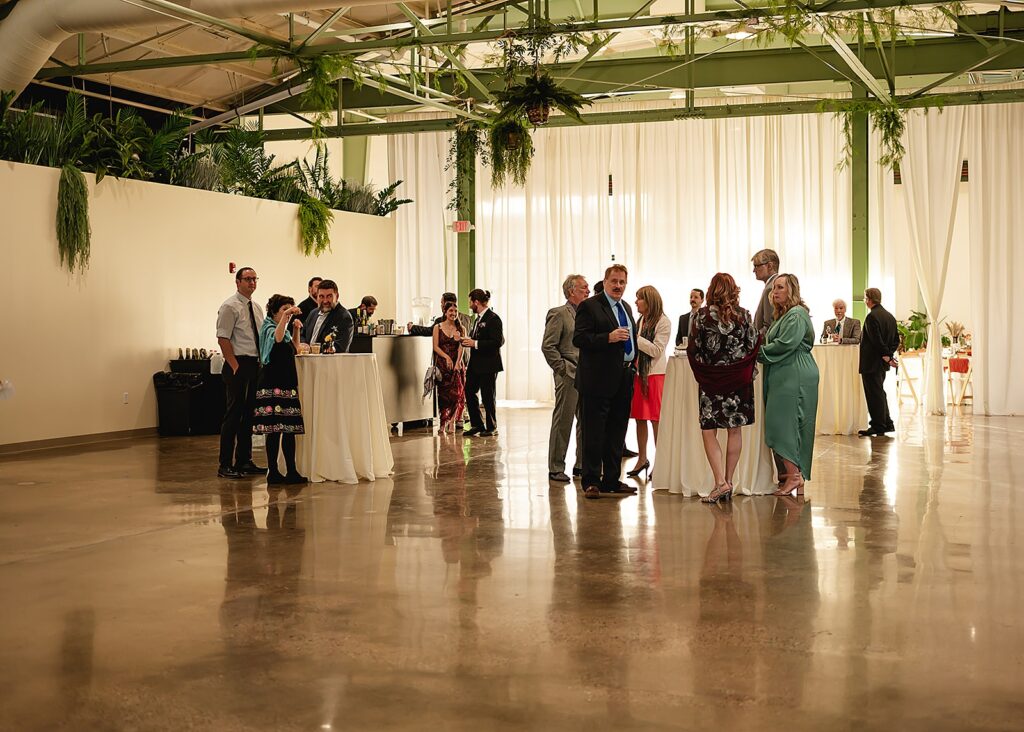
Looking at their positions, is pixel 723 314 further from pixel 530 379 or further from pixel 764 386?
pixel 530 379

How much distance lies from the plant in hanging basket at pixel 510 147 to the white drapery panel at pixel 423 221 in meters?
5.64

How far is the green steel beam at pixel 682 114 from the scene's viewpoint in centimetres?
1356

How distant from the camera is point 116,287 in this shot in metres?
11.6

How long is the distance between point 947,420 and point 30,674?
11742 mm

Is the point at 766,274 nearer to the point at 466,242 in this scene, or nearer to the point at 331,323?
the point at 331,323

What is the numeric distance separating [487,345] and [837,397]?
3.67m

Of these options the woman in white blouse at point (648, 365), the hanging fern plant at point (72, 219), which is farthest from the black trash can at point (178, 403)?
the woman in white blouse at point (648, 365)

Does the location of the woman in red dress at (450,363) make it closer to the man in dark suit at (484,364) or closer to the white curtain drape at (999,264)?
the man in dark suit at (484,364)

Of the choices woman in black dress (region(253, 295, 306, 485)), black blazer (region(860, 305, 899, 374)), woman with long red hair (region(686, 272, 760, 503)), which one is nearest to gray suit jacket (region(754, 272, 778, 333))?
woman with long red hair (region(686, 272, 760, 503))

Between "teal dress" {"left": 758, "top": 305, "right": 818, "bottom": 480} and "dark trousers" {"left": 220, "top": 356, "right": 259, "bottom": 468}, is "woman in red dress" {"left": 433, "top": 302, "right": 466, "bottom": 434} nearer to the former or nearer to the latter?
"dark trousers" {"left": 220, "top": 356, "right": 259, "bottom": 468}

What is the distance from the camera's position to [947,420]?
517 inches

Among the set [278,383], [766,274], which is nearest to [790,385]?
[766,274]

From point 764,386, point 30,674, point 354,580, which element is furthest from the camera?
point 764,386

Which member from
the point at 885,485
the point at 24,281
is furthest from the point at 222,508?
the point at 24,281
